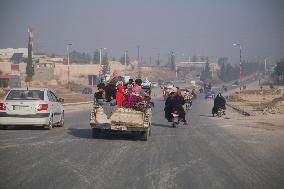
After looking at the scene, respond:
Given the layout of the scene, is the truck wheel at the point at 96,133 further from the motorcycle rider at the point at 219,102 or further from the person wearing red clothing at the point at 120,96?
the motorcycle rider at the point at 219,102

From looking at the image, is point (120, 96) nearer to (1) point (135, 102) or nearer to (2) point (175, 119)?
(1) point (135, 102)

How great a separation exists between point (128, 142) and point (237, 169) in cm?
582

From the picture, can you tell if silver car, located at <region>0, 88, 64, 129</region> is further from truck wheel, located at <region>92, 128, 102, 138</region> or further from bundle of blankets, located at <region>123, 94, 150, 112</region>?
bundle of blankets, located at <region>123, 94, 150, 112</region>

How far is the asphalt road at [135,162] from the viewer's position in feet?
32.1

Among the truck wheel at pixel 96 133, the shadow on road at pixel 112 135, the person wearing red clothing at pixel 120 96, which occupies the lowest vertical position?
the shadow on road at pixel 112 135

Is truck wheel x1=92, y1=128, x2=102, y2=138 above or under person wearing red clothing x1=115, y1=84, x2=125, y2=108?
under

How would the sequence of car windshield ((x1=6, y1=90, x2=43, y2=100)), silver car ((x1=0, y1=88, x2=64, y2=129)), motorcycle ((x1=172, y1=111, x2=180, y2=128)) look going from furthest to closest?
1. motorcycle ((x1=172, y1=111, x2=180, y2=128))
2. car windshield ((x1=6, y1=90, x2=43, y2=100))
3. silver car ((x1=0, y1=88, x2=64, y2=129))

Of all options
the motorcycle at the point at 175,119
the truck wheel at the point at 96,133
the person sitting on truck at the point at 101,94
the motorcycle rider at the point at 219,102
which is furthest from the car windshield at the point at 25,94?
the motorcycle rider at the point at 219,102

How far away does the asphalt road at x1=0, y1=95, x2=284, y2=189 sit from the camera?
9781 millimetres

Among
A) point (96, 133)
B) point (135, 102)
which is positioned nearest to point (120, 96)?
point (135, 102)

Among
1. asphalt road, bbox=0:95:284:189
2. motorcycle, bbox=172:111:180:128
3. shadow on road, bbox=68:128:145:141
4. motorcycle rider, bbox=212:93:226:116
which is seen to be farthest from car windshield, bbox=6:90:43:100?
motorcycle rider, bbox=212:93:226:116

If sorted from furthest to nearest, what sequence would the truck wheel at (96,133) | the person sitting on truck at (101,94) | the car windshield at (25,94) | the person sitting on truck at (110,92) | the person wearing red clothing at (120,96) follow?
the car windshield at (25,94)
the person sitting on truck at (110,92)
the person sitting on truck at (101,94)
the person wearing red clothing at (120,96)
the truck wheel at (96,133)

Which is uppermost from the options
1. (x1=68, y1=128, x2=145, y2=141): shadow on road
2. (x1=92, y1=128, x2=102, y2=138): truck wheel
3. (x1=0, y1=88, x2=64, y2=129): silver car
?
(x1=0, y1=88, x2=64, y2=129): silver car

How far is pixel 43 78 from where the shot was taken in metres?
128
